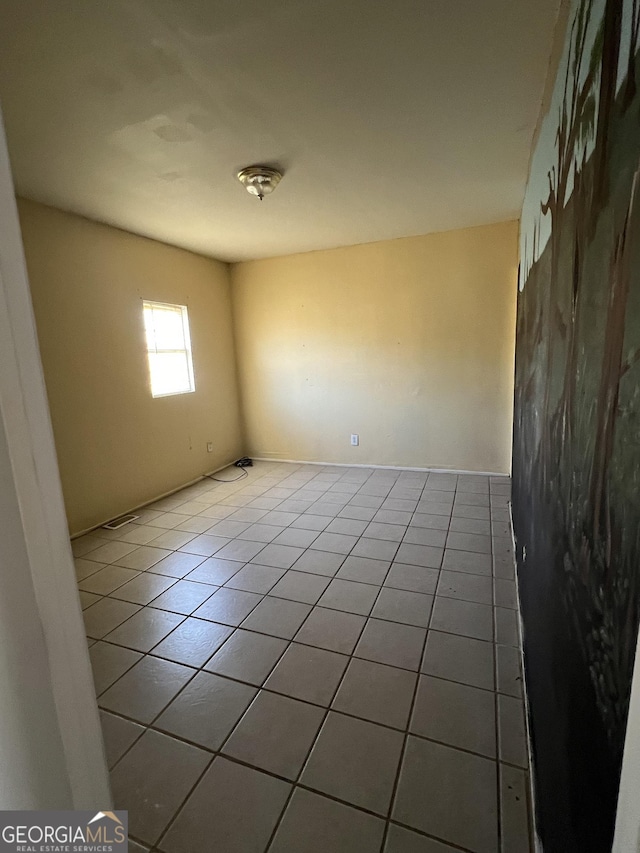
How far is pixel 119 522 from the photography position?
3.36 metres

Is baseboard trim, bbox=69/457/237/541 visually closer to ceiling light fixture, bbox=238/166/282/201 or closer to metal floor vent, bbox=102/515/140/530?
metal floor vent, bbox=102/515/140/530

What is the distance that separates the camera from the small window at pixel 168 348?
12.5 ft

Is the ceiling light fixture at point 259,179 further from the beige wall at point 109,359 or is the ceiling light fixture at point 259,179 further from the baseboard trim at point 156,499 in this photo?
the baseboard trim at point 156,499

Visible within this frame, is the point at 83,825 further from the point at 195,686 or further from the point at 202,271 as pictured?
the point at 202,271

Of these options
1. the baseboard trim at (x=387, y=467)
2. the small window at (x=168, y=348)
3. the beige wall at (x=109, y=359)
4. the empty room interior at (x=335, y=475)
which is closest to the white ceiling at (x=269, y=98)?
the empty room interior at (x=335, y=475)

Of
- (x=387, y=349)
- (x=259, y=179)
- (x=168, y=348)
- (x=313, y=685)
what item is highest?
(x=259, y=179)

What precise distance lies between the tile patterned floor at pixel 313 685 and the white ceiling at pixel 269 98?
2388 millimetres

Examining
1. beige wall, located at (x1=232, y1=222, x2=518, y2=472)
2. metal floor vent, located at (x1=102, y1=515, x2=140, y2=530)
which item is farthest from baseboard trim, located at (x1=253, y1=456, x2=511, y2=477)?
metal floor vent, located at (x1=102, y1=515, x2=140, y2=530)

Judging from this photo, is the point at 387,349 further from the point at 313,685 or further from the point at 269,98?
the point at 313,685

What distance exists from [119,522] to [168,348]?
1743 millimetres

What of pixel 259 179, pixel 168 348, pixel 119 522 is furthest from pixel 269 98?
pixel 119 522

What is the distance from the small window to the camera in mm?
3812

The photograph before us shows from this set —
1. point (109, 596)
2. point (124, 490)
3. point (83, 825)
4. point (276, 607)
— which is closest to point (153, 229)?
point (124, 490)

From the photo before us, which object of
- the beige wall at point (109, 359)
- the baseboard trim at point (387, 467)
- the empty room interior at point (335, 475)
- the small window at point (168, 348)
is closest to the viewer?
the empty room interior at point (335, 475)
